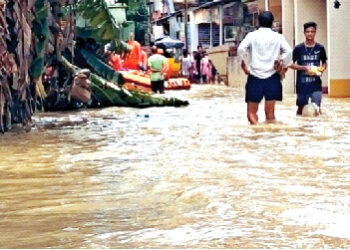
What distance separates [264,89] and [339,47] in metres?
8.25

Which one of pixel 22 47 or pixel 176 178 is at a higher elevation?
pixel 22 47

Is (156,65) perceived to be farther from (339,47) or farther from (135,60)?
(339,47)

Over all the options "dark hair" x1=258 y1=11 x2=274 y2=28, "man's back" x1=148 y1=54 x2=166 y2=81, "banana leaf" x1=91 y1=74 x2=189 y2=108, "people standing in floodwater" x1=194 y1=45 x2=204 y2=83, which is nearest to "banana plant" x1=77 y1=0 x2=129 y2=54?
"banana leaf" x1=91 y1=74 x2=189 y2=108

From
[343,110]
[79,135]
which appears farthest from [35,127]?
[343,110]

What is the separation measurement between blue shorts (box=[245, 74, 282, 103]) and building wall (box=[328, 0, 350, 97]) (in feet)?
26.1

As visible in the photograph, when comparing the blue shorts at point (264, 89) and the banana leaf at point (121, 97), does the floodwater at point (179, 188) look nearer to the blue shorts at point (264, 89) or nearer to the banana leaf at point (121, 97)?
the blue shorts at point (264, 89)

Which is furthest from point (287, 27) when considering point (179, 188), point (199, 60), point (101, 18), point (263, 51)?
point (179, 188)

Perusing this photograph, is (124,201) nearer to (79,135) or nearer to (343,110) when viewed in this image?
(79,135)

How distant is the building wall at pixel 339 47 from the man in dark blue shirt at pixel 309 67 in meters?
6.71

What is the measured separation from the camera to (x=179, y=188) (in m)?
5.70

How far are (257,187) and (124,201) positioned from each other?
0.95 meters

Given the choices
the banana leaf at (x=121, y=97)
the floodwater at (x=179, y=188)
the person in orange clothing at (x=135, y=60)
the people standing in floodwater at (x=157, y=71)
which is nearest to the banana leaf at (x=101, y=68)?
the banana leaf at (x=121, y=97)

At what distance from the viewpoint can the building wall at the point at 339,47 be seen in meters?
18.6

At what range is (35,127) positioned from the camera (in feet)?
38.2
